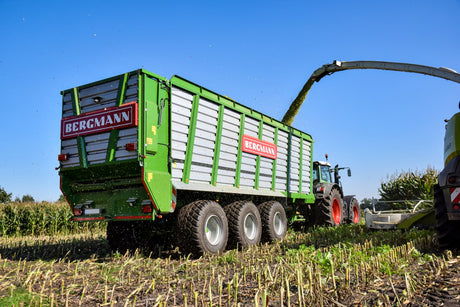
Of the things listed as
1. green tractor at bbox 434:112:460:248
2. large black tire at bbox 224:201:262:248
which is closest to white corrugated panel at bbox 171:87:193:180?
large black tire at bbox 224:201:262:248

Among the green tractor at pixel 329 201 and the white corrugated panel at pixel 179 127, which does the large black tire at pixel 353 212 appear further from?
the white corrugated panel at pixel 179 127

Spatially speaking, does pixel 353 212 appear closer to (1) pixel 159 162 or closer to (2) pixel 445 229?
(2) pixel 445 229

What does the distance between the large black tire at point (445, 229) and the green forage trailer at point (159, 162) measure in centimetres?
305

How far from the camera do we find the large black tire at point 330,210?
33.3 feet

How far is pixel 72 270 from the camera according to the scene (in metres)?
4.56

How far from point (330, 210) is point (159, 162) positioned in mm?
6435

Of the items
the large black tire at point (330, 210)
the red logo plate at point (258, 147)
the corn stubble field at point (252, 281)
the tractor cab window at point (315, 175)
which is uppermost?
the red logo plate at point (258, 147)

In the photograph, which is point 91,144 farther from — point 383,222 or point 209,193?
point 383,222

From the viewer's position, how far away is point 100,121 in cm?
560

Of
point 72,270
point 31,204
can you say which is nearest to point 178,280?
point 72,270

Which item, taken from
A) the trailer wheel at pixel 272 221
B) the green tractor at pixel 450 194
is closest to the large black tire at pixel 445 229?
the green tractor at pixel 450 194

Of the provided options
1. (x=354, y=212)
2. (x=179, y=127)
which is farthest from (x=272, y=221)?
(x=354, y=212)

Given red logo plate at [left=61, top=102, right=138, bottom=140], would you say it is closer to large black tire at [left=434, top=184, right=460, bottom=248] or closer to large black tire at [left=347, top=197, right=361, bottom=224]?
large black tire at [left=434, top=184, right=460, bottom=248]

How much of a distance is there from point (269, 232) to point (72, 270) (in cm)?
400
